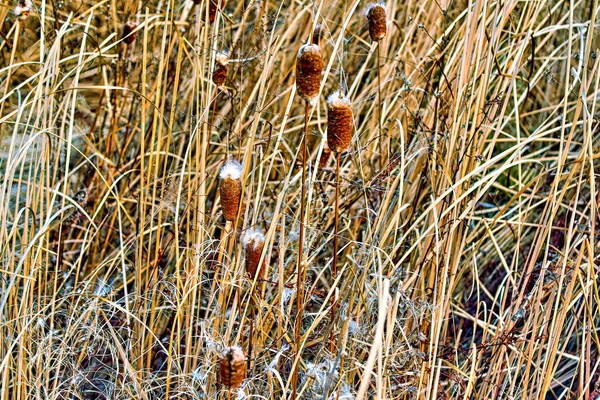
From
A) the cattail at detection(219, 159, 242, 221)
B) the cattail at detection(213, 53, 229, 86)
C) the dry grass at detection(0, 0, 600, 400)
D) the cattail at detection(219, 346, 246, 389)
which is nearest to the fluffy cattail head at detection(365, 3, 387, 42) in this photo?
the dry grass at detection(0, 0, 600, 400)

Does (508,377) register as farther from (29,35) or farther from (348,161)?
(29,35)

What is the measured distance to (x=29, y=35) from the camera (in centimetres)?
209

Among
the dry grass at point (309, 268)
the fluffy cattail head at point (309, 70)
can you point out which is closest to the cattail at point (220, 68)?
the dry grass at point (309, 268)

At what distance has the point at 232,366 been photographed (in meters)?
0.82

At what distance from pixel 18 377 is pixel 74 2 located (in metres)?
1.48

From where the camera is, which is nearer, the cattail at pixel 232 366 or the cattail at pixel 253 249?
the cattail at pixel 232 366

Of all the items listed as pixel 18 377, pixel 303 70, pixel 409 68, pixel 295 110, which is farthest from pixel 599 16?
pixel 18 377

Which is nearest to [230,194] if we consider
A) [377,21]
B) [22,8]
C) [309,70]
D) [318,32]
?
[309,70]

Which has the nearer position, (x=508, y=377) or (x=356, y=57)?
(x=508, y=377)

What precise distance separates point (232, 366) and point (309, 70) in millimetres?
382

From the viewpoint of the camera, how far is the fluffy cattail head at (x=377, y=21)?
1.12 m

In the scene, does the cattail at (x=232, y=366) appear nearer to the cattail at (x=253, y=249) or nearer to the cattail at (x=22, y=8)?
the cattail at (x=253, y=249)

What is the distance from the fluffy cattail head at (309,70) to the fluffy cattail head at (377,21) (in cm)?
27

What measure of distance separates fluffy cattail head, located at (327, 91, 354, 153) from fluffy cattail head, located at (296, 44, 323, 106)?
0.03m
